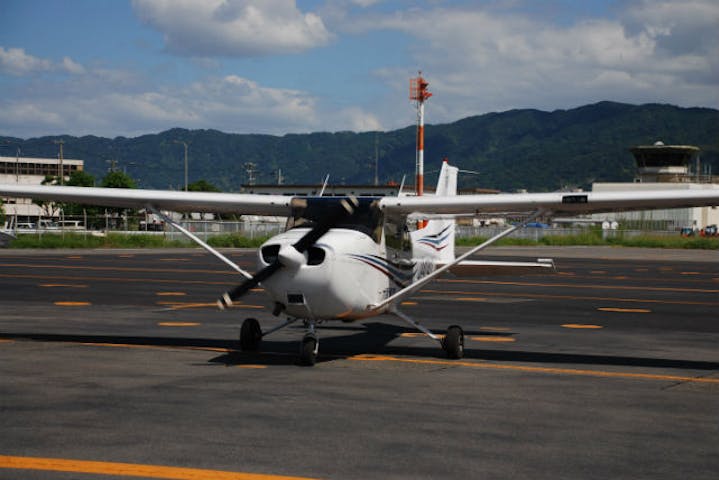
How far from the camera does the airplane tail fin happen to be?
14.1 meters

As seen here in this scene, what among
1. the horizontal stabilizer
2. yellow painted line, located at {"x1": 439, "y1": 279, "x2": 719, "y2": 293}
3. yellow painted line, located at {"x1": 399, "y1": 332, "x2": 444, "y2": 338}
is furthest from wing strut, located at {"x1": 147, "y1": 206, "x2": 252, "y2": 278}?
yellow painted line, located at {"x1": 439, "y1": 279, "x2": 719, "y2": 293}

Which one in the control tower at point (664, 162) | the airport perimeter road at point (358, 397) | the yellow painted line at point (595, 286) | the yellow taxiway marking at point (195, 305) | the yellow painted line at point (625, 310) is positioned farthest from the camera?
the control tower at point (664, 162)

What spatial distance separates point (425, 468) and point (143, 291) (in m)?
17.5

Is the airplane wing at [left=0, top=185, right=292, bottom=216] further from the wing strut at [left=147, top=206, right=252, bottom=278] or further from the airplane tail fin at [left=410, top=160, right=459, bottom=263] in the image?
the airplane tail fin at [left=410, top=160, right=459, bottom=263]

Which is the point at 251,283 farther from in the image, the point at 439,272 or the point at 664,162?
the point at 664,162

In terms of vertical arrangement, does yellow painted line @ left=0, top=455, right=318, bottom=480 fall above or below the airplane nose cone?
below

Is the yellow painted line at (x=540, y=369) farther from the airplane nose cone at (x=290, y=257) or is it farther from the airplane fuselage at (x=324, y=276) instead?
the airplane nose cone at (x=290, y=257)

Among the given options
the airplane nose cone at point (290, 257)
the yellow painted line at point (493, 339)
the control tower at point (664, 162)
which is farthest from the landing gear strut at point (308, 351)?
the control tower at point (664, 162)

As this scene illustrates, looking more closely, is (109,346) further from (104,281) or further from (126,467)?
(104,281)

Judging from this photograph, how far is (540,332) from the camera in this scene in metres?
15.2

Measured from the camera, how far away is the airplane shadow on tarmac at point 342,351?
11602 millimetres

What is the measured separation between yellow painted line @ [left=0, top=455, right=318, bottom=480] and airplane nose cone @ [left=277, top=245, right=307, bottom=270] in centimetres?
425

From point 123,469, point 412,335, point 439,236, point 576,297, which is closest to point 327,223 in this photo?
point 412,335

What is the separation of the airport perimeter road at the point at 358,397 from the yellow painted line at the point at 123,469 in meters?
0.02
